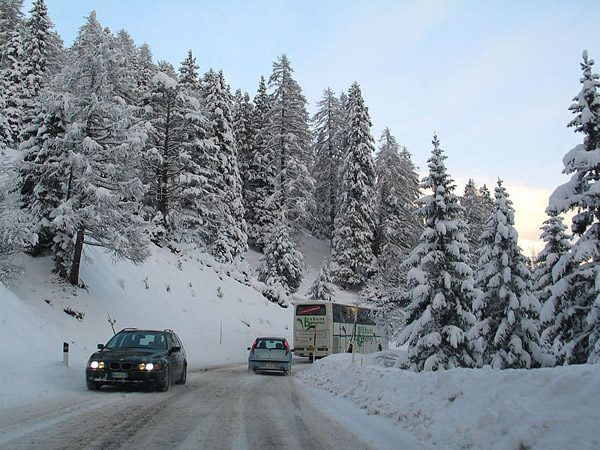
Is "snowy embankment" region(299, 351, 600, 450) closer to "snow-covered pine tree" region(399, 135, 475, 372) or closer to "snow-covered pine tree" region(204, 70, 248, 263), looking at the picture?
"snow-covered pine tree" region(399, 135, 475, 372)

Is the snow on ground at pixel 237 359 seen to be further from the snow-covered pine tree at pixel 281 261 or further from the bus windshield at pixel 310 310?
the bus windshield at pixel 310 310

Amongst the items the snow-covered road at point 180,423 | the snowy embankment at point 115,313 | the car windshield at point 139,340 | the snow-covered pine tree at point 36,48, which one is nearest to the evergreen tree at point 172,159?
the snowy embankment at point 115,313

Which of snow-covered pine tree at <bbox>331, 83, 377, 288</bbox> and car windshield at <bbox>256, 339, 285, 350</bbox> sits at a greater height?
snow-covered pine tree at <bbox>331, 83, 377, 288</bbox>

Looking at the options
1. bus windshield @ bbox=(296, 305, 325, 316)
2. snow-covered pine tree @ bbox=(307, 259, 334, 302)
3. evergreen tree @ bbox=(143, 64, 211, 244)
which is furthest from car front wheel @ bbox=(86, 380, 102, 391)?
snow-covered pine tree @ bbox=(307, 259, 334, 302)

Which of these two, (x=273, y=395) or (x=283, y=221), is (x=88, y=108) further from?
(x=283, y=221)

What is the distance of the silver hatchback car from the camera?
65.4ft

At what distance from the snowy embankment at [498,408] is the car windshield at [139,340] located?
5.94 meters

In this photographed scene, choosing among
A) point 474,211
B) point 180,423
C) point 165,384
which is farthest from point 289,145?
point 180,423

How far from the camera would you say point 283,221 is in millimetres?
43625

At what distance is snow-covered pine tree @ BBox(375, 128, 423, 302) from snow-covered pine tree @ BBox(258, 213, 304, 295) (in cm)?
865

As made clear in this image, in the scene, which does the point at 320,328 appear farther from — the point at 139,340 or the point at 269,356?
the point at 139,340

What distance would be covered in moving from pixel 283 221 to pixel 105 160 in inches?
887

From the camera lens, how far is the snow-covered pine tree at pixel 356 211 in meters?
46.0

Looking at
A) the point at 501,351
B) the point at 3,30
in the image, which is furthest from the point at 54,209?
the point at 3,30
